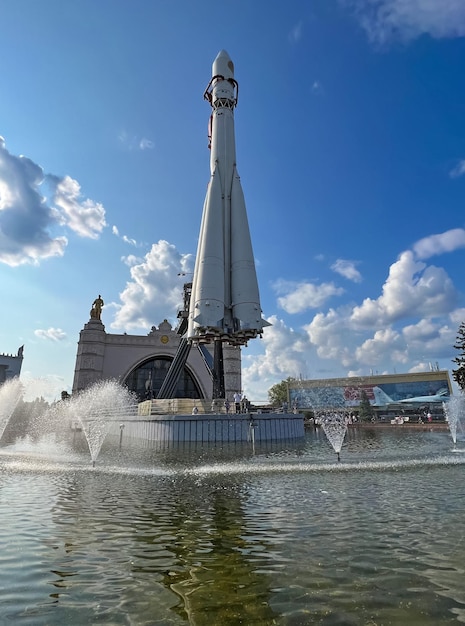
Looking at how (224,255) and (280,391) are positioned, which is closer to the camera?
(224,255)

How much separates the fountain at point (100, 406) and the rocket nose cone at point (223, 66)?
38.7 m

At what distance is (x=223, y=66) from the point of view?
144 feet

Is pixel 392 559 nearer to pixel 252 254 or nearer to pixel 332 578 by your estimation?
pixel 332 578

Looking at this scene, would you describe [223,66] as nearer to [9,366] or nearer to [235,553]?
[235,553]

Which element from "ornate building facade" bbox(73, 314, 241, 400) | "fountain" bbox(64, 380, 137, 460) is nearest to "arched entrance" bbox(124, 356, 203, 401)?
"ornate building facade" bbox(73, 314, 241, 400)

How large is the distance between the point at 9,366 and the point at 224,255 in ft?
238

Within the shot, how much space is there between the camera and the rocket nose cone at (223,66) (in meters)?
43.8

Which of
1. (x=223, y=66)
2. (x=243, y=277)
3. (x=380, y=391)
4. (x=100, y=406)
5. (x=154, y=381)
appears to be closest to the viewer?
(x=243, y=277)

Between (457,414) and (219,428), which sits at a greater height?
(457,414)

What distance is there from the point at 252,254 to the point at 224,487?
28633 mm

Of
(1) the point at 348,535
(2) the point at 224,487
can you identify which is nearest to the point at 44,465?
(2) the point at 224,487

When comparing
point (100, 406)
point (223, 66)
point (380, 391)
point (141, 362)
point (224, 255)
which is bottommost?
→ point (100, 406)

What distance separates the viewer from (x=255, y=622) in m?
3.74

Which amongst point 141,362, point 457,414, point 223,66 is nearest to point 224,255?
point 223,66
